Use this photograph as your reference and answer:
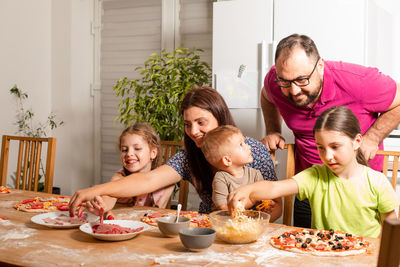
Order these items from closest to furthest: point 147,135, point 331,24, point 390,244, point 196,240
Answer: point 390,244, point 196,240, point 147,135, point 331,24

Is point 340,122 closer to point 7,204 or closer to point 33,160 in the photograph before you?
point 7,204

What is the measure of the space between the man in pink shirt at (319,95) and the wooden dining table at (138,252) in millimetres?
678

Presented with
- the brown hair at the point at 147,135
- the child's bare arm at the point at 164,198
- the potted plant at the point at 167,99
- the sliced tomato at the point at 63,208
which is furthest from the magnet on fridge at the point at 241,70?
the sliced tomato at the point at 63,208

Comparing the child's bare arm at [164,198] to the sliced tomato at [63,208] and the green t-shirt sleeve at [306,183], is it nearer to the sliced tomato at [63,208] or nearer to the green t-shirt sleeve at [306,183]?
the sliced tomato at [63,208]

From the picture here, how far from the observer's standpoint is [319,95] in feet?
6.44

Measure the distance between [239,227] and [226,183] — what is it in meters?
0.45

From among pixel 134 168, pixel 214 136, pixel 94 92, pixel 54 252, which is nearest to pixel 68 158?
pixel 94 92

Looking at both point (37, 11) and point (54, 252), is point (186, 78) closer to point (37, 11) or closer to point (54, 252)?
point (37, 11)

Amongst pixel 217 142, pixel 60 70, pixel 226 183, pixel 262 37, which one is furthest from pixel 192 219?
pixel 60 70

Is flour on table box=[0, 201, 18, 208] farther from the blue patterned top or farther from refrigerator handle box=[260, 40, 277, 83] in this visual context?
refrigerator handle box=[260, 40, 277, 83]

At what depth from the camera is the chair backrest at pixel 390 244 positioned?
0.67 meters

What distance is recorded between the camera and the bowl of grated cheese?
132cm

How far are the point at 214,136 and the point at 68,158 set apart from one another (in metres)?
3.36

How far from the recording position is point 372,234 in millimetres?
1575
